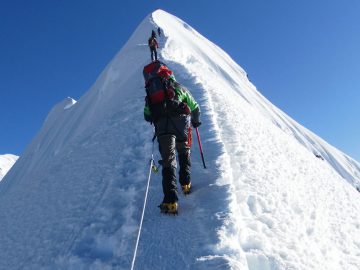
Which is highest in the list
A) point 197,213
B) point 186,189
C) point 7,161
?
point 7,161

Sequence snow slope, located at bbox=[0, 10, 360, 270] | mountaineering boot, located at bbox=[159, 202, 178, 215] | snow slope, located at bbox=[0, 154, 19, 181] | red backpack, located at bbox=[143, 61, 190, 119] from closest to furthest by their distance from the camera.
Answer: snow slope, located at bbox=[0, 10, 360, 270] → mountaineering boot, located at bbox=[159, 202, 178, 215] → red backpack, located at bbox=[143, 61, 190, 119] → snow slope, located at bbox=[0, 154, 19, 181]

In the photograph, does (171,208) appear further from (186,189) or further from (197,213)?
(186,189)

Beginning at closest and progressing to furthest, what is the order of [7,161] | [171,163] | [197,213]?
[197,213] → [171,163] → [7,161]

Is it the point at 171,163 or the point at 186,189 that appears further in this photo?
the point at 186,189

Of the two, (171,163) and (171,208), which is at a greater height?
(171,163)

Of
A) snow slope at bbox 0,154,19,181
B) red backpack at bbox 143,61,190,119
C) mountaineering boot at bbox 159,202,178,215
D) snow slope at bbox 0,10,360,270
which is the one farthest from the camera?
snow slope at bbox 0,154,19,181

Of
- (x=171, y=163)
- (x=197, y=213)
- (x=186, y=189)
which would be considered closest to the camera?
(x=197, y=213)

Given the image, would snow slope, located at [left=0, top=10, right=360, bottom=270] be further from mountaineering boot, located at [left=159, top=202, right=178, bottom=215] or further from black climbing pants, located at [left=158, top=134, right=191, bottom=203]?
black climbing pants, located at [left=158, top=134, right=191, bottom=203]

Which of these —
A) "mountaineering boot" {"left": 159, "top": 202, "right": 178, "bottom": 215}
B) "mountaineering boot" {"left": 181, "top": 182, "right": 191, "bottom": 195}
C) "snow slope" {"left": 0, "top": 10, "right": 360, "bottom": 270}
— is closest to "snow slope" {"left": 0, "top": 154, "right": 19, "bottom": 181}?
"snow slope" {"left": 0, "top": 10, "right": 360, "bottom": 270}

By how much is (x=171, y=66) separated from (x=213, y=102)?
489 cm

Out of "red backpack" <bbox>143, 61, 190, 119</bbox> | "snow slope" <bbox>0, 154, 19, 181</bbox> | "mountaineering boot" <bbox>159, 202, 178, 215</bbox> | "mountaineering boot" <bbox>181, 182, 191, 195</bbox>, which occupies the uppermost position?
"snow slope" <bbox>0, 154, 19, 181</bbox>

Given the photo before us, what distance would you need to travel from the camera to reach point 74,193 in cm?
596

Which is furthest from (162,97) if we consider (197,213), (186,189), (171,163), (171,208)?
(197,213)

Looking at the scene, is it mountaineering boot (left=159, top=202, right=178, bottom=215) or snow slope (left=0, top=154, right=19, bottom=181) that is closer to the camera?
mountaineering boot (left=159, top=202, right=178, bottom=215)
